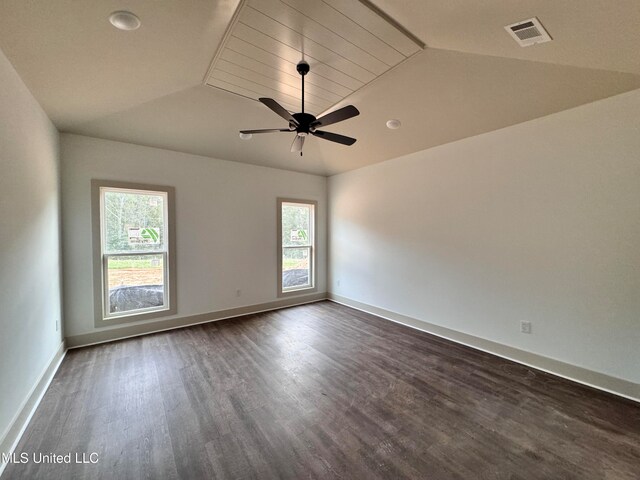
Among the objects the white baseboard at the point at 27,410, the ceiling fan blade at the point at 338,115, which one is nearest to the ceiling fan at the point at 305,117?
the ceiling fan blade at the point at 338,115

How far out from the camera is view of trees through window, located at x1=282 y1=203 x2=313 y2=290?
531 centimetres

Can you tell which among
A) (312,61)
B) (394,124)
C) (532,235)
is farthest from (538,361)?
(312,61)

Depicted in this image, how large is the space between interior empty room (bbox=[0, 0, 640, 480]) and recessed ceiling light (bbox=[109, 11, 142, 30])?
0.03ft

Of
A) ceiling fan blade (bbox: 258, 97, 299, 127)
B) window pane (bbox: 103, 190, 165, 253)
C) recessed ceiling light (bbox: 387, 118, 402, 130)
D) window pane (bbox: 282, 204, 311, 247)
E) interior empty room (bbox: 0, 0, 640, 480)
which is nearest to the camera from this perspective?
interior empty room (bbox: 0, 0, 640, 480)

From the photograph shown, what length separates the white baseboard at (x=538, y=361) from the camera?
2.39 meters

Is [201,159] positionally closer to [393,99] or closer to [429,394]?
[393,99]

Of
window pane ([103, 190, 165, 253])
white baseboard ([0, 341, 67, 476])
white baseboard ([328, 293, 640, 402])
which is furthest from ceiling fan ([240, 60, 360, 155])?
white baseboard ([328, 293, 640, 402])

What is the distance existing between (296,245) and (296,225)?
41cm

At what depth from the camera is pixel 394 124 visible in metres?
3.42

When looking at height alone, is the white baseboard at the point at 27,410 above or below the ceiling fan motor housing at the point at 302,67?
below

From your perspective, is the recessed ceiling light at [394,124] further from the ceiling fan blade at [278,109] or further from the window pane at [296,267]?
the window pane at [296,267]

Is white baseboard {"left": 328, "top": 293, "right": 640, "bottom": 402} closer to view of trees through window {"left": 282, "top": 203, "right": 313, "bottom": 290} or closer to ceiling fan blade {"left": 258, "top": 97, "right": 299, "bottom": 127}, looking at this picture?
Result: view of trees through window {"left": 282, "top": 203, "right": 313, "bottom": 290}

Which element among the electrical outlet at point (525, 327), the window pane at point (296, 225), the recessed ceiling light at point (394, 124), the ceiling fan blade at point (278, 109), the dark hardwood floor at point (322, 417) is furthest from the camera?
the window pane at point (296, 225)

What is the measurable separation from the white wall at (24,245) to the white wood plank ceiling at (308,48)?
1.54 metres
